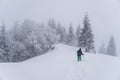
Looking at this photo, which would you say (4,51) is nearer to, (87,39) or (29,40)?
(29,40)

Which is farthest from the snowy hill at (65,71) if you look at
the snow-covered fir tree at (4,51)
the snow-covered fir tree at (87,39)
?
the snow-covered fir tree at (87,39)

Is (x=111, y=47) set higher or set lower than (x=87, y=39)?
lower

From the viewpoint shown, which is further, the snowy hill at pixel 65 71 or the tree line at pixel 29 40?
the tree line at pixel 29 40

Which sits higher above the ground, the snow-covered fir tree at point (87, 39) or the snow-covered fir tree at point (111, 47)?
the snow-covered fir tree at point (87, 39)

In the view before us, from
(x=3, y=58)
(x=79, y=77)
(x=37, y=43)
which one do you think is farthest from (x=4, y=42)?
(x=79, y=77)

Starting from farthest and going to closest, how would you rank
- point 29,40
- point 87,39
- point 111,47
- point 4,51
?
point 111,47 < point 29,40 < point 87,39 < point 4,51

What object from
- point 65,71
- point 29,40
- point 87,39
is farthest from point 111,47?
point 65,71

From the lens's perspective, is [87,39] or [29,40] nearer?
[87,39]

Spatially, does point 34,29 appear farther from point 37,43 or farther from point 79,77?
point 79,77

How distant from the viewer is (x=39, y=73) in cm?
1361

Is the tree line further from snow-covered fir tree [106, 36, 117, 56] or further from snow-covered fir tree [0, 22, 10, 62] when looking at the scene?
snow-covered fir tree [106, 36, 117, 56]

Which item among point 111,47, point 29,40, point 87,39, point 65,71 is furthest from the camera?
point 111,47

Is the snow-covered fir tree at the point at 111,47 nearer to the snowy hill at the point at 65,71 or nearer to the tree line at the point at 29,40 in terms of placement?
the tree line at the point at 29,40

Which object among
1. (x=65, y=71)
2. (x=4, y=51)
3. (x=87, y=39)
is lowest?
(x=4, y=51)
